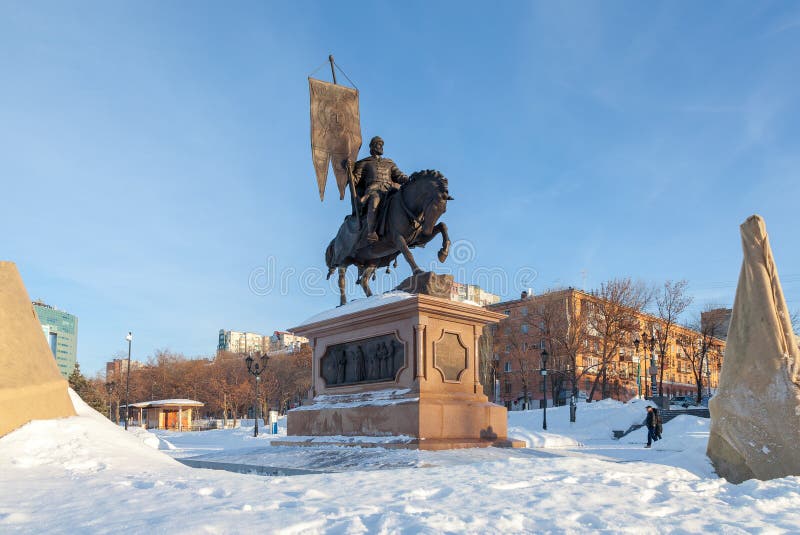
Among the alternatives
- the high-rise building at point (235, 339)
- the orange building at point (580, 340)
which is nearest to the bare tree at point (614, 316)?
the orange building at point (580, 340)

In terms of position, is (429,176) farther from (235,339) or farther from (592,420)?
(235,339)

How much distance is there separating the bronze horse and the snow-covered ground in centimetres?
549

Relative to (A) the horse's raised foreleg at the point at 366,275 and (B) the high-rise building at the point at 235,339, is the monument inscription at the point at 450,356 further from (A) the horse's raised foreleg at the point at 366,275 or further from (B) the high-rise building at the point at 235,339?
(B) the high-rise building at the point at 235,339

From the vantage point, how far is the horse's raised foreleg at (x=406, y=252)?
11.9 m

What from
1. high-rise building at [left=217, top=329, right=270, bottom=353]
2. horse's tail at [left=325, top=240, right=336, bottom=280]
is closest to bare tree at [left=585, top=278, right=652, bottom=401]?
horse's tail at [left=325, top=240, right=336, bottom=280]

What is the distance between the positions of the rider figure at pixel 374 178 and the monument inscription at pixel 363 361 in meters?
2.17

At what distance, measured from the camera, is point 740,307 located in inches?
295

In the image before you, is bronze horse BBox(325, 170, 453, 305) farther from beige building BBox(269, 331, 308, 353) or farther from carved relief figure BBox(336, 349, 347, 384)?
beige building BBox(269, 331, 308, 353)

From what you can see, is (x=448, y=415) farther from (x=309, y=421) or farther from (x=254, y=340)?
(x=254, y=340)

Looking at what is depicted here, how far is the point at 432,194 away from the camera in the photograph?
11.5m

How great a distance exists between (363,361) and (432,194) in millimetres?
3306

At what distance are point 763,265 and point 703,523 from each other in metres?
4.02

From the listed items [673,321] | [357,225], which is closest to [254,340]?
[673,321]

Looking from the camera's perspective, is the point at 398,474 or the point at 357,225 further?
the point at 357,225
